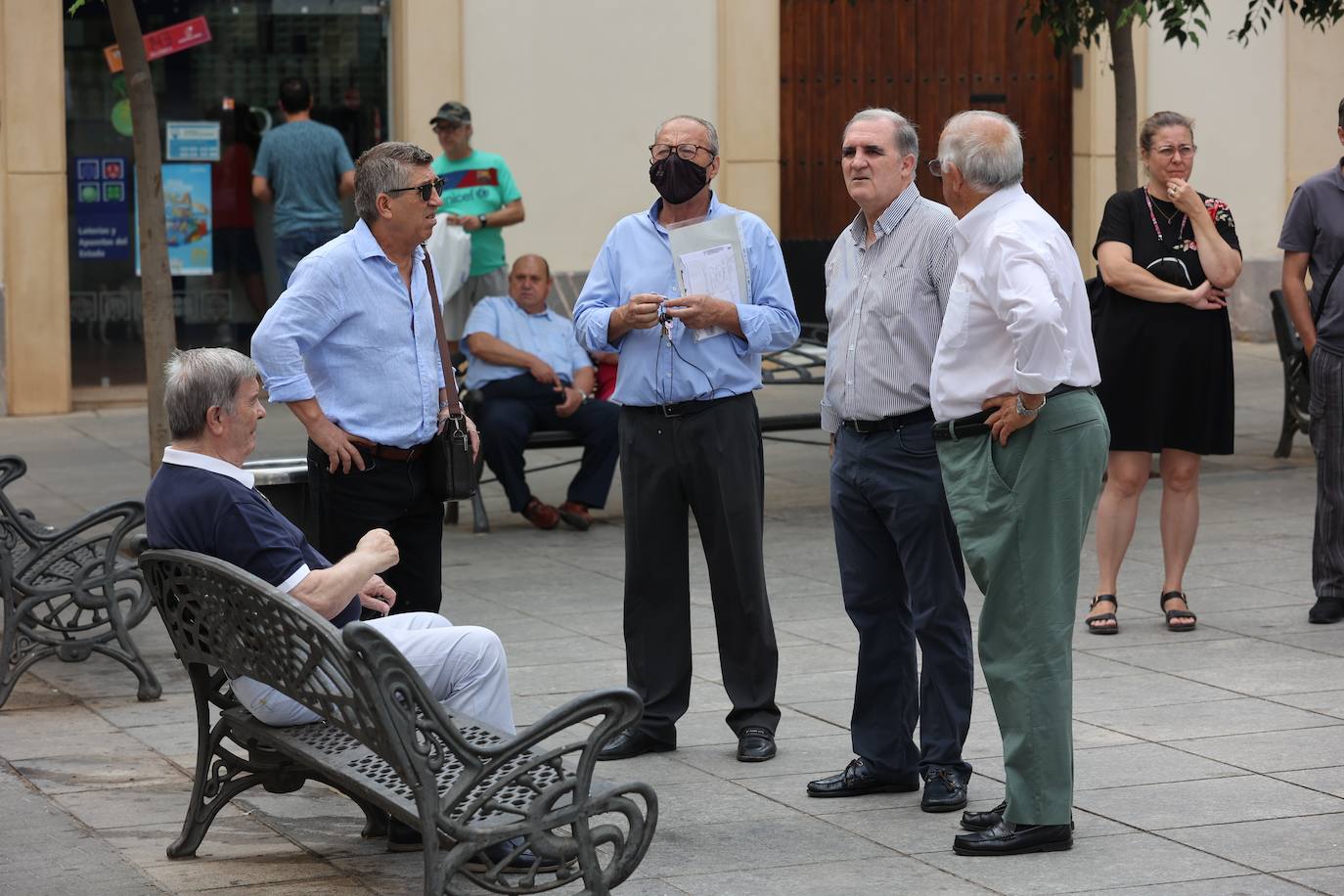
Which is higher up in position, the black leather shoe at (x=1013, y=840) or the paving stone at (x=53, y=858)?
the black leather shoe at (x=1013, y=840)

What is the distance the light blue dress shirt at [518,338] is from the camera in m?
10.2

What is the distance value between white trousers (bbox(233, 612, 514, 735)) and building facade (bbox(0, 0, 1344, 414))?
9670 millimetres

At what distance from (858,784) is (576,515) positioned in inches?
182

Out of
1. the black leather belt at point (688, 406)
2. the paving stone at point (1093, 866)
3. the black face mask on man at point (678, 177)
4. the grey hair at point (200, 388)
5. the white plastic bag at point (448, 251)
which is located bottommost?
the paving stone at point (1093, 866)

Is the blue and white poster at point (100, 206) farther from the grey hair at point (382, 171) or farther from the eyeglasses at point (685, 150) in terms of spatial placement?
the eyeglasses at point (685, 150)

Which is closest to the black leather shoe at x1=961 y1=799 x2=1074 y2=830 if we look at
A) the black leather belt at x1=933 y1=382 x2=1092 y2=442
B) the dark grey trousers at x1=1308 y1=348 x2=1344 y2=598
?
the black leather belt at x1=933 y1=382 x2=1092 y2=442

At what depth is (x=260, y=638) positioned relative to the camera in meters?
4.67

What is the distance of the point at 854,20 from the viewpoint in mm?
16391

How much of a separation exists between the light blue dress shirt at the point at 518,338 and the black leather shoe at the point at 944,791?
5.14 m

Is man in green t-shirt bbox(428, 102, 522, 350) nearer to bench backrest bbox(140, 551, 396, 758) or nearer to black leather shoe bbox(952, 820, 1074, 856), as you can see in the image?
bench backrest bbox(140, 551, 396, 758)

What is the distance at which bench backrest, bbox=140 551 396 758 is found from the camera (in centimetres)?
436

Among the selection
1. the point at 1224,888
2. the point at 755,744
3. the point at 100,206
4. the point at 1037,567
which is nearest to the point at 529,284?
the point at 755,744

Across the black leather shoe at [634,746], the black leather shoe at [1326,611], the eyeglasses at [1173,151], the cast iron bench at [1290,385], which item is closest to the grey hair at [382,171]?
the black leather shoe at [634,746]

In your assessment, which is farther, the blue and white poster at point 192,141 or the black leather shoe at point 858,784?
the blue and white poster at point 192,141
